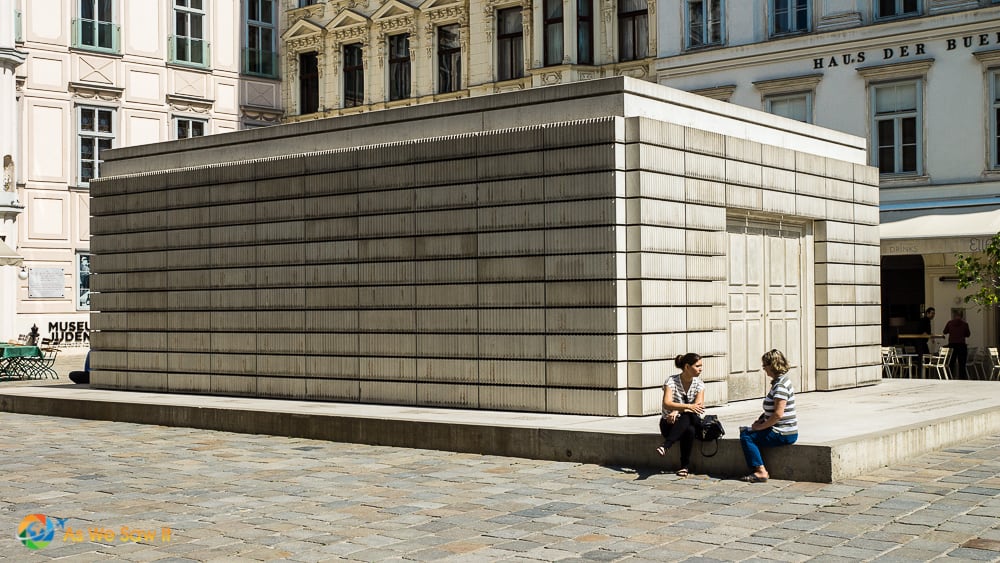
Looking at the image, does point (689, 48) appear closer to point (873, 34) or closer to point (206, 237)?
point (873, 34)

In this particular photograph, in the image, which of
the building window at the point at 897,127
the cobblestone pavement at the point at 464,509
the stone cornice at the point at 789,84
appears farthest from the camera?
the stone cornice at the point at 789,84

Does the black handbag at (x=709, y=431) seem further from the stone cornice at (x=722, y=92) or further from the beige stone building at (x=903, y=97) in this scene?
the stone cornice at (x=722, y=92)

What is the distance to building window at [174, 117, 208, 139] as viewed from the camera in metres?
38.8

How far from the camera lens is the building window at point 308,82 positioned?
133 ft

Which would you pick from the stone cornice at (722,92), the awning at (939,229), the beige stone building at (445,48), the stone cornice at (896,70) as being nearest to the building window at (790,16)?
the stone cornice at (722,92)

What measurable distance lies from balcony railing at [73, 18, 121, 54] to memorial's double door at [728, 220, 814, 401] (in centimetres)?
2556

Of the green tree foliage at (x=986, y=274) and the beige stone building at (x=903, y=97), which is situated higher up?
the beige stone building at (x=903, y=97)

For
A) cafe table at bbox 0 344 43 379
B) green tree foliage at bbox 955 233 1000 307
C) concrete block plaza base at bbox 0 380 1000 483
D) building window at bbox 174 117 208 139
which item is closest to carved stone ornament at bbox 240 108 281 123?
building window at bbox 174 117 208 139

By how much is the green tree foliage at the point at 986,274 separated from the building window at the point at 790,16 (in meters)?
7.95

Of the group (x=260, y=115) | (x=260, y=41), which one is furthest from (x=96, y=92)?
(x=260, y=41)

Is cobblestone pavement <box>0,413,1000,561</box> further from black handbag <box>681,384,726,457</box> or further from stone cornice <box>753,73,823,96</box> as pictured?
stone cornice <box>753,73,823,96</box>

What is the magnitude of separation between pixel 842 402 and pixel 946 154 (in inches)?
512

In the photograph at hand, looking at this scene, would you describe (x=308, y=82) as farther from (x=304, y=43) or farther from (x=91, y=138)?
(x=91, y=138)

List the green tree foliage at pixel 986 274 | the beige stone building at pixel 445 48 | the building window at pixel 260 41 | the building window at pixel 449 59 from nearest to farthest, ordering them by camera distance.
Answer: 1. the green tree foliage at pixel 986 274
2. the beige stone building at pixel 445 48
3. the building window at pixel 449 59
4. the building window at pixel 260 41
